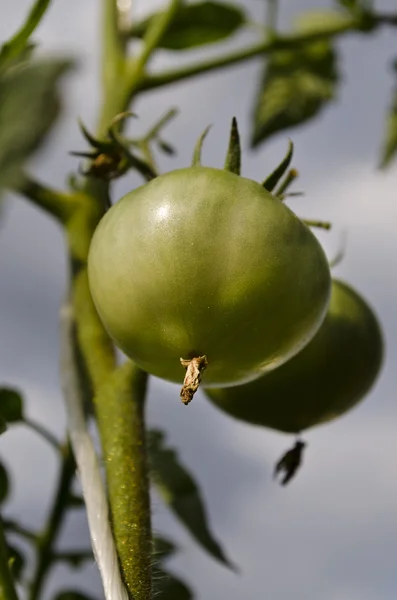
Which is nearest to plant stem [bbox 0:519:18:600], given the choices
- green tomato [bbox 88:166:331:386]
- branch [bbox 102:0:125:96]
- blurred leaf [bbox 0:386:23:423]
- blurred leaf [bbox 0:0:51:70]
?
green tomato [bbox 88:166:331:386]

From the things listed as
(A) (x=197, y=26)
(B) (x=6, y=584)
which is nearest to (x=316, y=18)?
(A) (x=197, y=26)

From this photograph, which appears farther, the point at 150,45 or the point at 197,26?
the point at 197,26

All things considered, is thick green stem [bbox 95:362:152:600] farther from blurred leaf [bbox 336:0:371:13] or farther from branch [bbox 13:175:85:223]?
blurred leaf [bbox 336:0:371:13]

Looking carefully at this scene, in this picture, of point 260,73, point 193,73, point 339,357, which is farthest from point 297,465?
point 260,73

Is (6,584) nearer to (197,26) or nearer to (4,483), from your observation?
(4,483)

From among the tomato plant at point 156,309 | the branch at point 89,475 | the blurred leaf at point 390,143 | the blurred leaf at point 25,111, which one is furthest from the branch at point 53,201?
the blurred leaf at point 390,143
